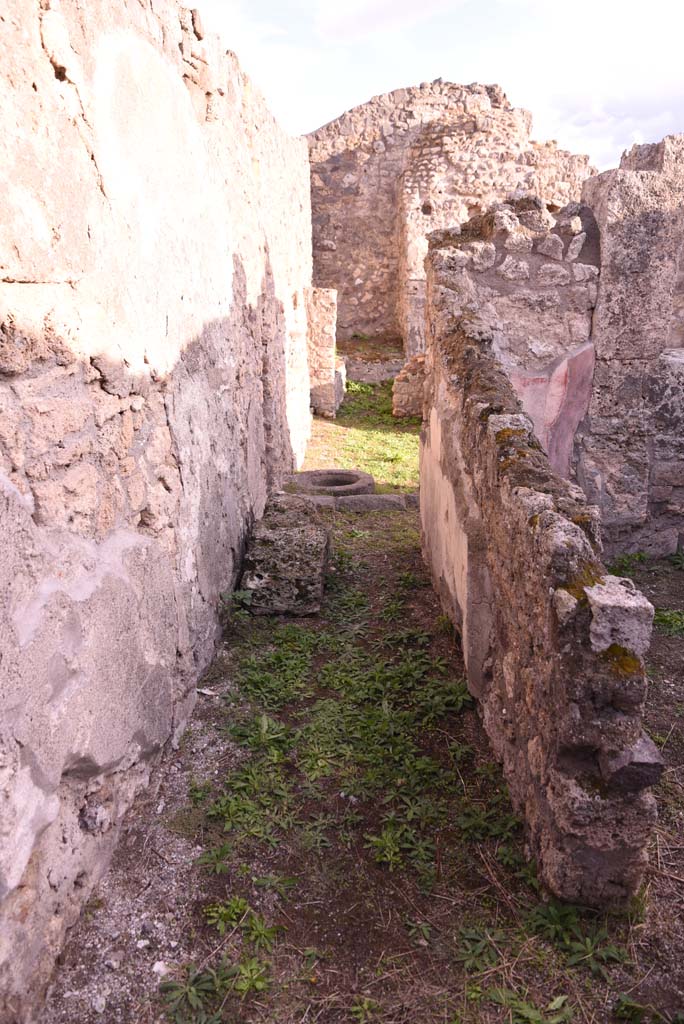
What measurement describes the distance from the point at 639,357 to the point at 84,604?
3.62 m

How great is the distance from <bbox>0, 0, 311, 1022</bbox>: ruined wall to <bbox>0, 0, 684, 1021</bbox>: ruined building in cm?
1

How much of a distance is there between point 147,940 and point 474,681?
1.59 metres

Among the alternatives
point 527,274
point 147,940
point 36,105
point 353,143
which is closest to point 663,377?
point 527,274

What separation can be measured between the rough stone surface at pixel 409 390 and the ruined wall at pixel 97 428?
21.3 ft

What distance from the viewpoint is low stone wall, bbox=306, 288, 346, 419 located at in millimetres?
9914

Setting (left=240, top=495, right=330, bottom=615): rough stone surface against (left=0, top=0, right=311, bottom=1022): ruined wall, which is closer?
(left=0, top=0, right=311, bottom=1022): ruined wall

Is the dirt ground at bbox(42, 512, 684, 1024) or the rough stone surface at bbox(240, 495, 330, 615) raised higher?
the rough stone surface at bbox(240, 495, 330, 615)

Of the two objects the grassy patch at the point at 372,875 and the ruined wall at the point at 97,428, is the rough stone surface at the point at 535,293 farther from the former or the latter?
the grassy patch at the point at 372,875

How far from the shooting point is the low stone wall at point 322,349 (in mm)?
9914

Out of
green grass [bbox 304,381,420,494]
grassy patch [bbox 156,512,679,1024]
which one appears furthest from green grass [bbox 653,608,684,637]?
green grass [bbox 304,381,420,494]

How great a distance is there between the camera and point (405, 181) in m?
11.9

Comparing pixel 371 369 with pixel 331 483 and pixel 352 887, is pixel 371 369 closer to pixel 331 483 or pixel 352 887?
pixel 331 483

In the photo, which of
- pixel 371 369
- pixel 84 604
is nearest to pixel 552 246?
pixel 84 604

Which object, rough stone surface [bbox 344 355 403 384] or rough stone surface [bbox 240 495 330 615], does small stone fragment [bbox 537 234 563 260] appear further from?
rough stone surface [bbox 344 355 403 384]
